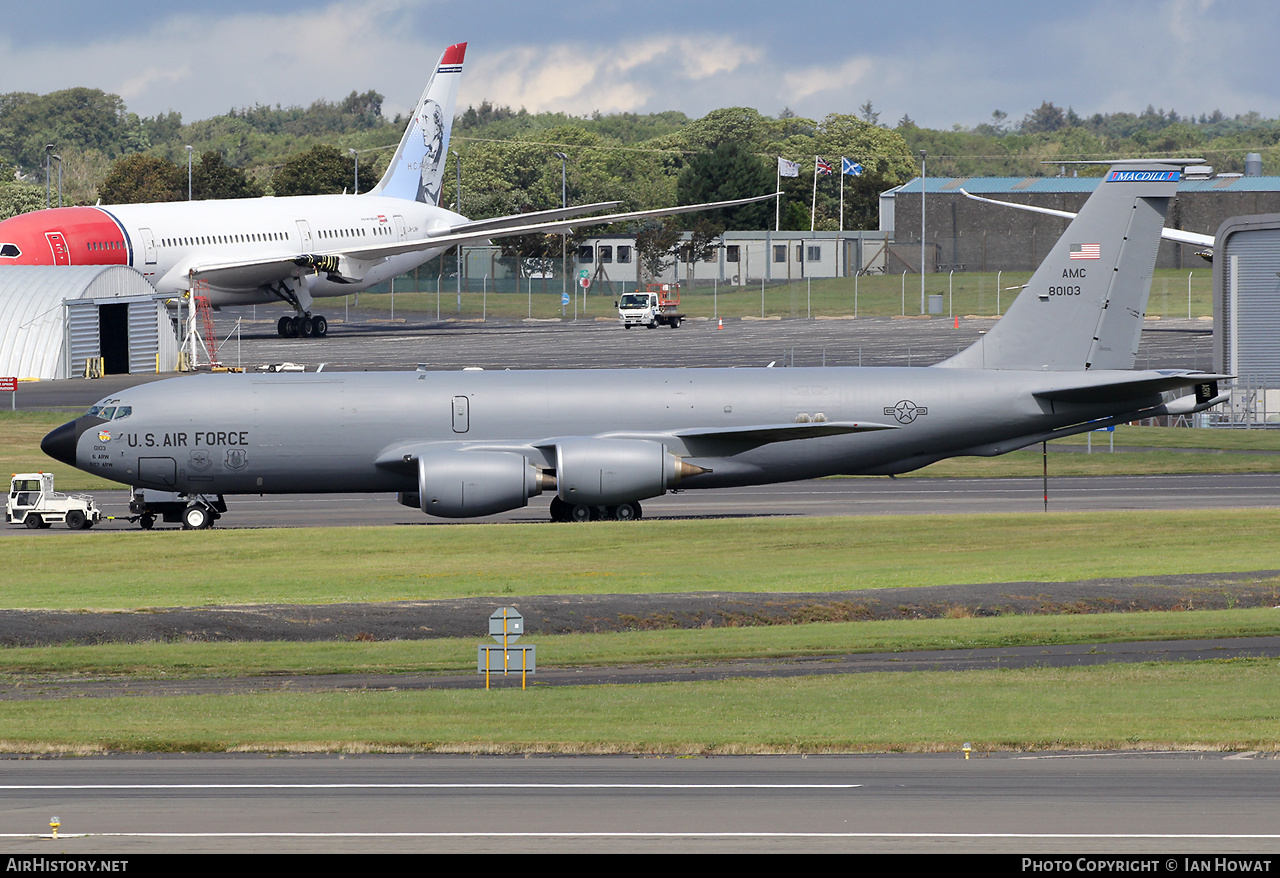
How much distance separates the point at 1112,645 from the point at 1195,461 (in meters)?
32.7

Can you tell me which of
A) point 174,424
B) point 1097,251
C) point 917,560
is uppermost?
point 1097,251

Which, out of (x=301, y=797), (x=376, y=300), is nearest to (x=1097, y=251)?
(x=301, y=797)

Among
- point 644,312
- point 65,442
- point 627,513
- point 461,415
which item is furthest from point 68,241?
point 627,513

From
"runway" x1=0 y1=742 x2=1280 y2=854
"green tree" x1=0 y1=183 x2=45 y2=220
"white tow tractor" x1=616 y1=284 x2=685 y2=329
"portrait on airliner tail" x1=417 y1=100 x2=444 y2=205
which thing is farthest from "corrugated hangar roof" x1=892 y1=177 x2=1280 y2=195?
"runway" x1=0 y1=742 x2=1280 y2=854

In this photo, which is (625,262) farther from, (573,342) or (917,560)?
(917,560)

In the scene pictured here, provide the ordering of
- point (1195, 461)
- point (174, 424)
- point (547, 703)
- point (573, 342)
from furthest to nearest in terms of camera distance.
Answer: point (573, 342), point (1195, 461), point (174, 424), point (547, 703)

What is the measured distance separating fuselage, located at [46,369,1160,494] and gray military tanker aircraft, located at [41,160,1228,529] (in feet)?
0.15

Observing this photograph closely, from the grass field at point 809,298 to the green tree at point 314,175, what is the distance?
31325 mm

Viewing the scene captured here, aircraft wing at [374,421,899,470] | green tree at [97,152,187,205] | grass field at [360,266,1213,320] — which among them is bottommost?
aircraft wing at [374,421,899,470]

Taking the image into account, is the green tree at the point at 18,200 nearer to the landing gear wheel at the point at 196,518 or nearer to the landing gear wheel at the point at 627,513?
the landing gear wheel at the point at 196,518

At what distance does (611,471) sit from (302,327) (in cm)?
6493

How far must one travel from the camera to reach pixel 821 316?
407 feet

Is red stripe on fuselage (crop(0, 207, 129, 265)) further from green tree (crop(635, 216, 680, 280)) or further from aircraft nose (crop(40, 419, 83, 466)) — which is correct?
green tree (crop(635, 216, 680, 280))

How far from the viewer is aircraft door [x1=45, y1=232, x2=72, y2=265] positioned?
8812 centimetres
